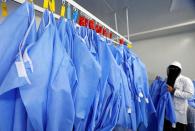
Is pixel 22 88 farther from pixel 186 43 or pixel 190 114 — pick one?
pixel 186 43

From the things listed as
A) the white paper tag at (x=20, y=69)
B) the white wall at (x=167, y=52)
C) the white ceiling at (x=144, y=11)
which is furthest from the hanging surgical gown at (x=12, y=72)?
the white wall at (x=167, y=52)

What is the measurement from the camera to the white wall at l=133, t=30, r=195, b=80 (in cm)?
266

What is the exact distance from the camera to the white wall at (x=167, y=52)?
8.71ft

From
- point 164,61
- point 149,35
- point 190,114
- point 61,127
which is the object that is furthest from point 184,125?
point 61,127

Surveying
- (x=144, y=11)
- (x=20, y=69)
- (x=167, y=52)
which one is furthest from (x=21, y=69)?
(x=167, y=52)

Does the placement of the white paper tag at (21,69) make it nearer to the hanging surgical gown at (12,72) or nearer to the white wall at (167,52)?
the hanging surgical gown at (12,72)

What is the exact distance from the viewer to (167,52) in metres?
2.85

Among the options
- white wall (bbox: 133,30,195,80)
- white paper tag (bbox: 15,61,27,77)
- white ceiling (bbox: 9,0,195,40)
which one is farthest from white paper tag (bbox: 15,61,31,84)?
white wall (bbox: 133,30,195,80)

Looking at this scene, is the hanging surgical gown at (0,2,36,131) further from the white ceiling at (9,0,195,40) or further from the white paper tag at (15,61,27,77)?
the white ceiling at (9,0,195,40)

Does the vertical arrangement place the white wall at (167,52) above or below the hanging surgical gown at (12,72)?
above

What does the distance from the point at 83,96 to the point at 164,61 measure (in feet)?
8.74

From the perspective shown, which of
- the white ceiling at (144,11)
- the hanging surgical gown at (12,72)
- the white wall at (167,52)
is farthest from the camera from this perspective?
the white wall at (167,52)

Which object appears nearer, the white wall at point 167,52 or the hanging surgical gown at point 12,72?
the hanging surgical gown at point 12,72

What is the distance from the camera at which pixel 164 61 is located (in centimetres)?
288
